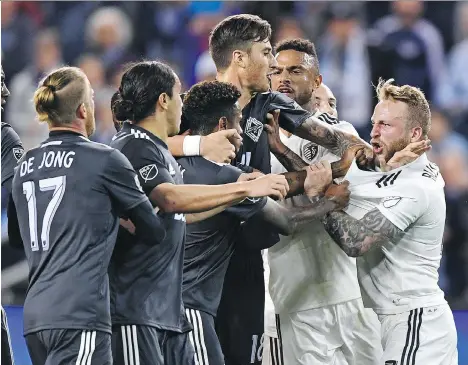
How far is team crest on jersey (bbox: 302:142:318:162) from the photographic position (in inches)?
248

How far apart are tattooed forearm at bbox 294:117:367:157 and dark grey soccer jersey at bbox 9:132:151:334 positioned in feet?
5.73

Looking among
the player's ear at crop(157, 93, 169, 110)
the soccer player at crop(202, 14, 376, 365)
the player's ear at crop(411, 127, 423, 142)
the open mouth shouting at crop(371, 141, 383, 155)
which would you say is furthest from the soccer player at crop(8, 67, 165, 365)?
the player's ear at crop(411, 127, 423, 142)

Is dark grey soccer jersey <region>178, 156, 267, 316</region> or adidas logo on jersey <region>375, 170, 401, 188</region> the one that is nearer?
dark grey soccer jersey <region>178, 156, 267, 316</region>

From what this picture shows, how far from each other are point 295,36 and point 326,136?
16.8 feet

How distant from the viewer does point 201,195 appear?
4.55 meters

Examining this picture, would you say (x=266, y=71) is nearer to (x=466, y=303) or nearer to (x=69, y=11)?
(x=466, y=303)

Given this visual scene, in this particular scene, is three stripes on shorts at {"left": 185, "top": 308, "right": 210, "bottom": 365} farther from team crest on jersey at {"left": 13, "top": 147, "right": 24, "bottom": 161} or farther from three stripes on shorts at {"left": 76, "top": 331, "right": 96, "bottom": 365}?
team crest on jersey at {"left": 13, "top": 147, "right": 24, "bottom": 161}

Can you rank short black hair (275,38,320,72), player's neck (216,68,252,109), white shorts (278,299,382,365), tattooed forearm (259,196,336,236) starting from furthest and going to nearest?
short black hair (275,38,320,72) → white shorts (278,299,382,365) → player's neck (216,68,252,109) → tattooed forearm (259,196,336,236)

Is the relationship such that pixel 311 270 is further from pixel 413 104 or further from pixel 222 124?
pixel 222 124

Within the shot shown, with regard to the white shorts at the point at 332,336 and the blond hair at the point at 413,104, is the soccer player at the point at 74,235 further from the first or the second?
the white shorts at the point at 332,336

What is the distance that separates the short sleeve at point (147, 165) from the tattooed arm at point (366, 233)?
45.9 inches

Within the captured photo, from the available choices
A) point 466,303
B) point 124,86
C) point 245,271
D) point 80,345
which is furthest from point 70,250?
point 466,303

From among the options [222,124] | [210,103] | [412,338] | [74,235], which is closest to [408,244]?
[412,338]

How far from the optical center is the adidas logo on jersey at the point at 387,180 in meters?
5.40
